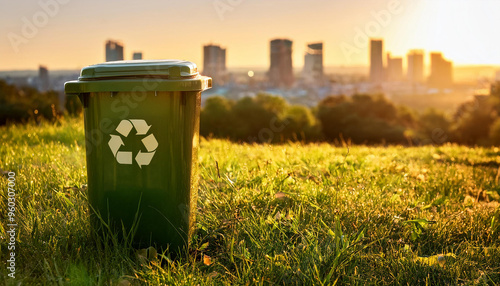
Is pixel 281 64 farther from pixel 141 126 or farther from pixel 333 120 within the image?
pixel 141 126

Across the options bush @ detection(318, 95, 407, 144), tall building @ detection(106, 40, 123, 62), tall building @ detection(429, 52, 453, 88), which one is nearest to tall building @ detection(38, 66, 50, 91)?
tall building @ detection(106, 40, 123, 62)

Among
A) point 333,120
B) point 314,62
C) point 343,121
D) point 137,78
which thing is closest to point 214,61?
point 333,120

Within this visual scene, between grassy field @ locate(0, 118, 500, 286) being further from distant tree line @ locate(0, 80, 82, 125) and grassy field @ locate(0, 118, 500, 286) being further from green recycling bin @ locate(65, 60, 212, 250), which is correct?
distant tree line @ locate(0, 80, 82, 125)

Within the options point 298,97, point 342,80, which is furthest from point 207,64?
point 342,80

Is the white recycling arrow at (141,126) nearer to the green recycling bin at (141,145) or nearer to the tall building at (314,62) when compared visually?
the green recycling bin at (141,145)

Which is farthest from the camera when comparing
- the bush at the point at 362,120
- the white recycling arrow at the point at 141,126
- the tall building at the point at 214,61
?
the tall building at the point at 214,61

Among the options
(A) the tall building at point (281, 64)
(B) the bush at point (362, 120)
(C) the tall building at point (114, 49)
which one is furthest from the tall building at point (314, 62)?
(C) the tall building at point (114, 49)

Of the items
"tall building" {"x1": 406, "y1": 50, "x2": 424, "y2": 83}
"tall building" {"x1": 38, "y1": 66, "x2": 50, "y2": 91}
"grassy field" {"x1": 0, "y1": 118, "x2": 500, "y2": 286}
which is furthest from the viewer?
"tall building" {"x1": 406, "y1": 50, "x2": 424, "y2": 83}

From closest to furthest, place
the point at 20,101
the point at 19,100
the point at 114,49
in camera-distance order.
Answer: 1. the point at 20,101
2. the point at 19,100
3. the point at 114,49
